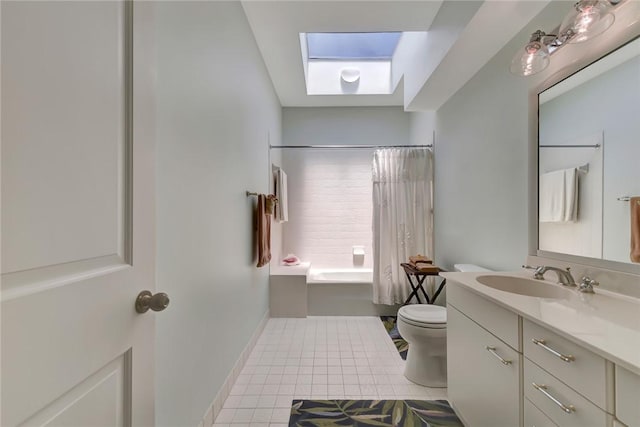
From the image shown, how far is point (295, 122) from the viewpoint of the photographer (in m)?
4.10

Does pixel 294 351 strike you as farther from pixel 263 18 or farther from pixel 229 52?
pixel 263 18

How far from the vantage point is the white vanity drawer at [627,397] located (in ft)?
2.23

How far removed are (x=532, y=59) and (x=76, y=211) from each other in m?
1.97

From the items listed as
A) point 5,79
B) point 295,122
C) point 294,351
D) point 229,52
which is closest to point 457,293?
point 294,351

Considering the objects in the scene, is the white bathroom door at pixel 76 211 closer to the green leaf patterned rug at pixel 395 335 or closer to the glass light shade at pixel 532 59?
the glass light shade at pixel 532 59

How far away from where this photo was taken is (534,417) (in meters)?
→ 1.00

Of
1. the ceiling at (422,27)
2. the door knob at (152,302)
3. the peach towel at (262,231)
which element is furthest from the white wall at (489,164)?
the door knob at (152,302)

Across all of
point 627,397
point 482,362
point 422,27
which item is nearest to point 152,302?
point 627,397

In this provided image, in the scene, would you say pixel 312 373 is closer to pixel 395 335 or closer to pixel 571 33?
pixel 395 335

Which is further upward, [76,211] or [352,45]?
[352,45]

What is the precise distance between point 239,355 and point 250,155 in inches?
61.9

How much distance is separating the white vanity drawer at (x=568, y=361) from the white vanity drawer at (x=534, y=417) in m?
0.16

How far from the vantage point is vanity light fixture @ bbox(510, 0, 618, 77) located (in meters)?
1.16

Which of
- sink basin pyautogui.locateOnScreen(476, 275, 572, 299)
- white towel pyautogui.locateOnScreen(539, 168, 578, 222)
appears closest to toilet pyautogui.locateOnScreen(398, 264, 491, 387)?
sink basin pyautogui.locateOnScreen(476, 275, 572, 299)
